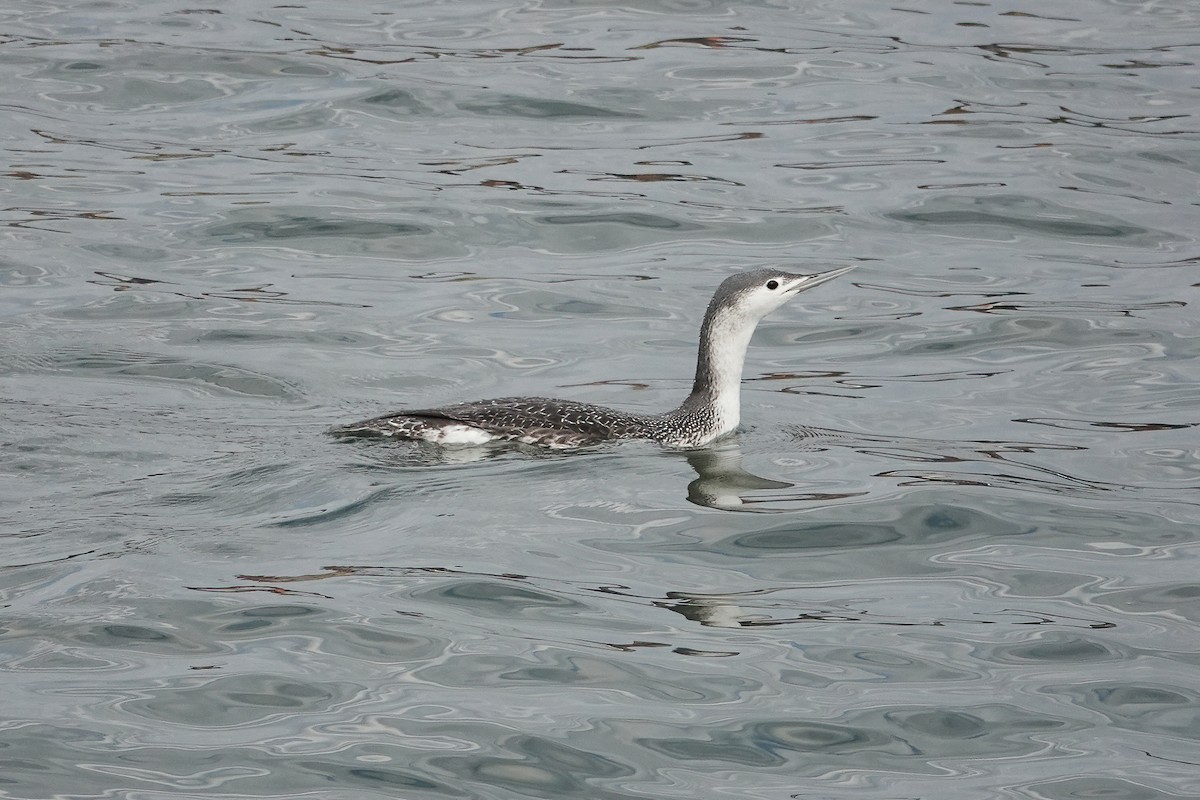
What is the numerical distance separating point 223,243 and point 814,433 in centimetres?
612

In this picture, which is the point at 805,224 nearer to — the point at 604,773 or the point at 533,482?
the point at 533,482

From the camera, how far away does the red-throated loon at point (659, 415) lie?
10.4 metres

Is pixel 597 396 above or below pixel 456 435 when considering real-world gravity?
below

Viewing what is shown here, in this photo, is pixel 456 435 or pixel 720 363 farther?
pixel 720 363

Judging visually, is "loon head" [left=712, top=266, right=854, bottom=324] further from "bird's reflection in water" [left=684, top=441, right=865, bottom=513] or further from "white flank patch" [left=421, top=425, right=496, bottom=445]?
"white flank patch" [left=421, top=425, right=496, bottom=445]

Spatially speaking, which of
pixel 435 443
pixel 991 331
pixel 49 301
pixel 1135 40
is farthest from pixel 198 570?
pixel 1135 40

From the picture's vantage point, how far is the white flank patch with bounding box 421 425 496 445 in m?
10.3

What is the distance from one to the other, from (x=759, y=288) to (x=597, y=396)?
1.63 metres

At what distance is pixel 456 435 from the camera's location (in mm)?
10352

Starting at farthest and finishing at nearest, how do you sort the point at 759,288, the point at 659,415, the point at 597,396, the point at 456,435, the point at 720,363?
the point at 597,396 < the point at 659,415 < the point at 720,363 < the point at 759,288 < the point at 456,435

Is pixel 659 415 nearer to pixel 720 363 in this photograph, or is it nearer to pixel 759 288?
pixel 720 363

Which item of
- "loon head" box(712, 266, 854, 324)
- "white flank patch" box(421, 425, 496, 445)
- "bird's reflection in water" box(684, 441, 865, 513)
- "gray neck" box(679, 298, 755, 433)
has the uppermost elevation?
"loon head" box(712, 266, 854, 324)

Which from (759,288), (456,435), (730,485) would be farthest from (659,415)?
(456,435)

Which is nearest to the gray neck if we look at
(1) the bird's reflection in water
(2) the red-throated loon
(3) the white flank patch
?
(2) the red-throated loon
